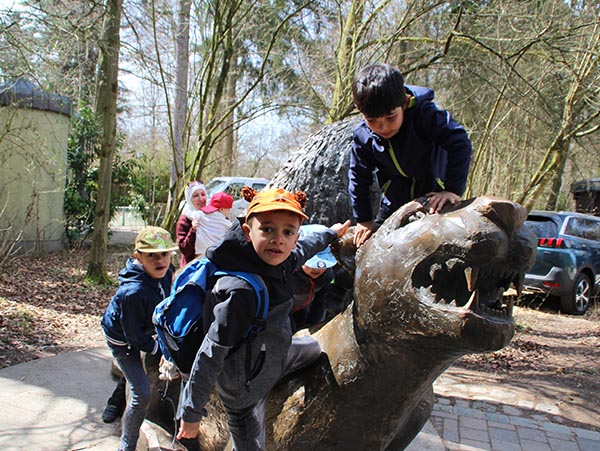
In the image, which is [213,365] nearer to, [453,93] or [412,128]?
[412,128]

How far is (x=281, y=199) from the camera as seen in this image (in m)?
2.01

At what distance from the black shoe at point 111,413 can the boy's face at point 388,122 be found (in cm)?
285

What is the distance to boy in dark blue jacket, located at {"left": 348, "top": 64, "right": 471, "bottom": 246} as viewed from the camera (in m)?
1.95

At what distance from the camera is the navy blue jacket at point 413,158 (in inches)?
79.4

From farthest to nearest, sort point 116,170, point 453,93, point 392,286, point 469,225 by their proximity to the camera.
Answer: point 116,170 → point 453,93 → point 392,286 → point 469,225

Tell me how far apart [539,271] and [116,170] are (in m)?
10.1

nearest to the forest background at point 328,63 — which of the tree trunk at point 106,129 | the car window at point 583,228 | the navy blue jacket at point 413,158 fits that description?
the tree trunk at point 106,129

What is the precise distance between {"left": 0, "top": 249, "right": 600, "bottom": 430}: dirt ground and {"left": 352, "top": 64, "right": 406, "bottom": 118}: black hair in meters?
4.03

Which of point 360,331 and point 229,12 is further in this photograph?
point 229,12

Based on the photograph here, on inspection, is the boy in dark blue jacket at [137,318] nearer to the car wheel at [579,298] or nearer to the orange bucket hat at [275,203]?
the orange bucket hat at [275,203]

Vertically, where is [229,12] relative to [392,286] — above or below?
above

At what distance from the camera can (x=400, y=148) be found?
7.04ft

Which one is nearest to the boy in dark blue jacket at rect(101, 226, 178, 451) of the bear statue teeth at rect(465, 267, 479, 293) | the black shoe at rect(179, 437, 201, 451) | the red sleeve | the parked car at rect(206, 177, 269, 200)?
the black shoe at rect(179, 437, 201, 451)

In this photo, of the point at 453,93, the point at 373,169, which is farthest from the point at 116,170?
the point at 373,169
